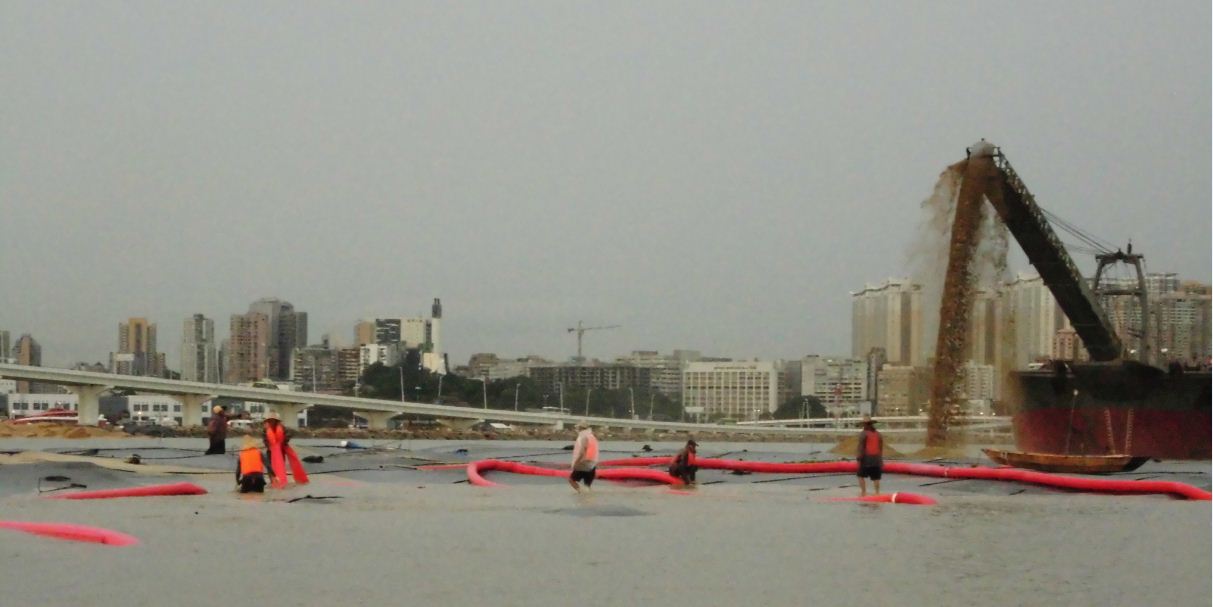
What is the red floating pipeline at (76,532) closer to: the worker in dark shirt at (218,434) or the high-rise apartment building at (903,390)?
the worker in dark shirt at (218,434)

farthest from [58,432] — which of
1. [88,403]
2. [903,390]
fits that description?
[903,390]

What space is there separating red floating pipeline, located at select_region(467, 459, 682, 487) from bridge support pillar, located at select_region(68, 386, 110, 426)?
7235 cm

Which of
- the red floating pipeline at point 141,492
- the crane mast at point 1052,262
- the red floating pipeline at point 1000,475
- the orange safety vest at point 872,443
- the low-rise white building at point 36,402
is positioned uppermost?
the crane mast at point 1052,262

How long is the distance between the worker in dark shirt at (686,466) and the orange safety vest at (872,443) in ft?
13.2

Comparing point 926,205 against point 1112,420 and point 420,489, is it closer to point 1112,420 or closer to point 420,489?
point 1112,420

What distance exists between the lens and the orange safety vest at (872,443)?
22703 mm

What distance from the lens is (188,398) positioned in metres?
98.4

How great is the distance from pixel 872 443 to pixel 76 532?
12272 mm

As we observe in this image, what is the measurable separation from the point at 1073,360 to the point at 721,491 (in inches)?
1230

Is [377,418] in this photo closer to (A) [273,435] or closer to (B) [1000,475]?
(B) [1000,475]

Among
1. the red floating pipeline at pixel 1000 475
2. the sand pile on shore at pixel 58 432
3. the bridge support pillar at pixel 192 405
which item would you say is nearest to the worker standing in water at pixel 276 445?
the red floating pipeline at pixel 1000 475

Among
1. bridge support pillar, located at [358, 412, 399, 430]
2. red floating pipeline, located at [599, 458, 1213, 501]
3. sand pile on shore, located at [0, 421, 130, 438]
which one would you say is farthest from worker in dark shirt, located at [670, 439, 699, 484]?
bridge support pillar, located at [358, 412, 399, 430]

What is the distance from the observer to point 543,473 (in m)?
29.3

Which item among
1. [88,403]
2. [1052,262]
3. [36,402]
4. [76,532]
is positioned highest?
[1052,262]
